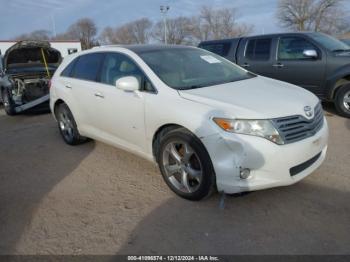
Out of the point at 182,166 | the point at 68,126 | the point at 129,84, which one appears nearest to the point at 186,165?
the point at 182,166

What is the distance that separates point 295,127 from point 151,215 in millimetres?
1668

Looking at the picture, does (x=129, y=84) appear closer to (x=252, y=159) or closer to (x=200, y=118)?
(x=200, y=118)

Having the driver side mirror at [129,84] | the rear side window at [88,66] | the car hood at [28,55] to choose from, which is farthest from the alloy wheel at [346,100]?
the car hood at [28,55]

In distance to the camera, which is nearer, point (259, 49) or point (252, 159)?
point (252, 159)

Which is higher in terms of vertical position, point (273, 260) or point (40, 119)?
point (273, 260)

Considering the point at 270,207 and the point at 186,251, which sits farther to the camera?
the point at 270,207

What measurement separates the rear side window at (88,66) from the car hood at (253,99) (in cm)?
176

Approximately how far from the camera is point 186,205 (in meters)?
3.20

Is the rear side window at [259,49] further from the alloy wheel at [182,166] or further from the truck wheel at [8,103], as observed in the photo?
the truck wheel at [8,103]

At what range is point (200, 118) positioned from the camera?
2.91 m

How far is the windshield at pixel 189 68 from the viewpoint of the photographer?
11.5 feet

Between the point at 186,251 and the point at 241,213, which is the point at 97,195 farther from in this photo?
the point at 241,213

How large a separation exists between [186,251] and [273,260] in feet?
2.30

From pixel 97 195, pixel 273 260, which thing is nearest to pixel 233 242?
pixel 273 260
